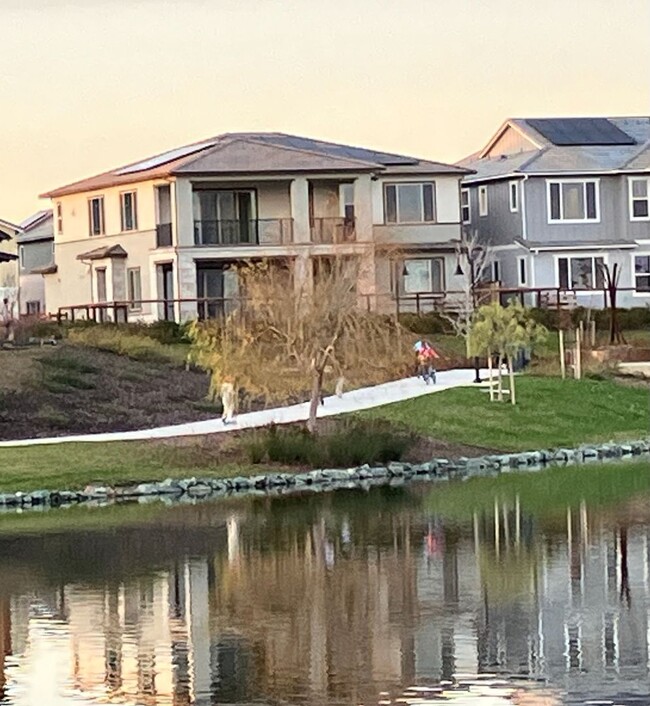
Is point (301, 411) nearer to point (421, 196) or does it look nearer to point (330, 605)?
point (330, 605)

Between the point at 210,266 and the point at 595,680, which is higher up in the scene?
the point at 210,266

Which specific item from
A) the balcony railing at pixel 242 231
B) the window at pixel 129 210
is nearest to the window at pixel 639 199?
the balcony railing at pixel 242 231

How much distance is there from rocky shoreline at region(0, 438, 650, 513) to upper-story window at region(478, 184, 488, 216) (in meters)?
31.3

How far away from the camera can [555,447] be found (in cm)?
4128

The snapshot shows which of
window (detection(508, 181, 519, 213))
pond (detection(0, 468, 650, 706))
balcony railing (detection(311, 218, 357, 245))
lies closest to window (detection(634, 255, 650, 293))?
window (detection(508, 181, 519, 213))

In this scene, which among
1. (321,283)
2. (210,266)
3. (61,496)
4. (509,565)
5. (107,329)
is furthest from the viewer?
(210,266)

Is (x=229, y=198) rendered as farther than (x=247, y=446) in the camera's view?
Yes

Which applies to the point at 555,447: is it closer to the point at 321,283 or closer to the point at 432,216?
the point at 321,283

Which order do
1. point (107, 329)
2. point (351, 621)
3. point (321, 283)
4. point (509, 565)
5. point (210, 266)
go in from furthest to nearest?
point (210, 266)
point (107, 329)
point (321, 283)
point (509, 565)
point (351, 621)

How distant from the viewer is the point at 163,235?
214ft

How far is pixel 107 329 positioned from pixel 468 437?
48.9 ft

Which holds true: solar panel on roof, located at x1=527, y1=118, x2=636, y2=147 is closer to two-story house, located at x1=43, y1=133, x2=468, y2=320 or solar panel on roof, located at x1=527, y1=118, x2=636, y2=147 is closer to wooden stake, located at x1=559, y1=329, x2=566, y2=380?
two-story house, located at x1=43, y1=133, x2=468, y2=320

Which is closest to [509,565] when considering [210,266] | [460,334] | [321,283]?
[321,283]

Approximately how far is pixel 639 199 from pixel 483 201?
556 cm
